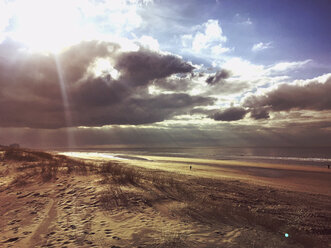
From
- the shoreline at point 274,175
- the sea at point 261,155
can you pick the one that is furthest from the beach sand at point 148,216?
the sea at point 261,155

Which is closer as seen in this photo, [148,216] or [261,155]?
[148,216]

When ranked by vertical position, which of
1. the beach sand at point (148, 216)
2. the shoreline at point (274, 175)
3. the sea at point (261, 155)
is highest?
the beach sand at point (148, 216)

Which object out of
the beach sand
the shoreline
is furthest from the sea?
the beach sand

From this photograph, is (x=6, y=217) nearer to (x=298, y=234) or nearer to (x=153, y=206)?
(x=153, y=206)

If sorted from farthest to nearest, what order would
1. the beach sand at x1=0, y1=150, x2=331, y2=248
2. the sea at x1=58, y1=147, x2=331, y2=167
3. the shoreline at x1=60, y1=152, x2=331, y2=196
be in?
the sea at x1=58, y1=147, x2=331, y2=167 → the shoreline at x1=60, y1=152, x2=331, y2=196 → the beach sand at x1=0, y1=150, x2=331, y2=248

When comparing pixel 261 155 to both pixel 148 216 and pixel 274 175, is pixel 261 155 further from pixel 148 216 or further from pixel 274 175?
pixel 148 216

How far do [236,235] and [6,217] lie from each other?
885 centimetres

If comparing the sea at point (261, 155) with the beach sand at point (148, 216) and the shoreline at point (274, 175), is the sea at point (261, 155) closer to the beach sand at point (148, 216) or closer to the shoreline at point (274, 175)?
the shoreline at point (274, 175)

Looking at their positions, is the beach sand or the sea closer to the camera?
the beach sand

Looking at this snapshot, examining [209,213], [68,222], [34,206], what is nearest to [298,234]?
[209,213]

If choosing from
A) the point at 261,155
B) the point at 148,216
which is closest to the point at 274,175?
the point at 148,216

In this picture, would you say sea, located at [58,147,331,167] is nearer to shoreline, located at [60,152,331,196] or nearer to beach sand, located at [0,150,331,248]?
shoreline, located at [60,152,331,196]

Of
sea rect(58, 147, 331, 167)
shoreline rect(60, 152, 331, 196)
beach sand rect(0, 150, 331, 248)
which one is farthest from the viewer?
sea rect(58, 147, 331, 167)

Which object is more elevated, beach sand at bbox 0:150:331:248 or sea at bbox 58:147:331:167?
beach sand at bbox 0:150:331:248
